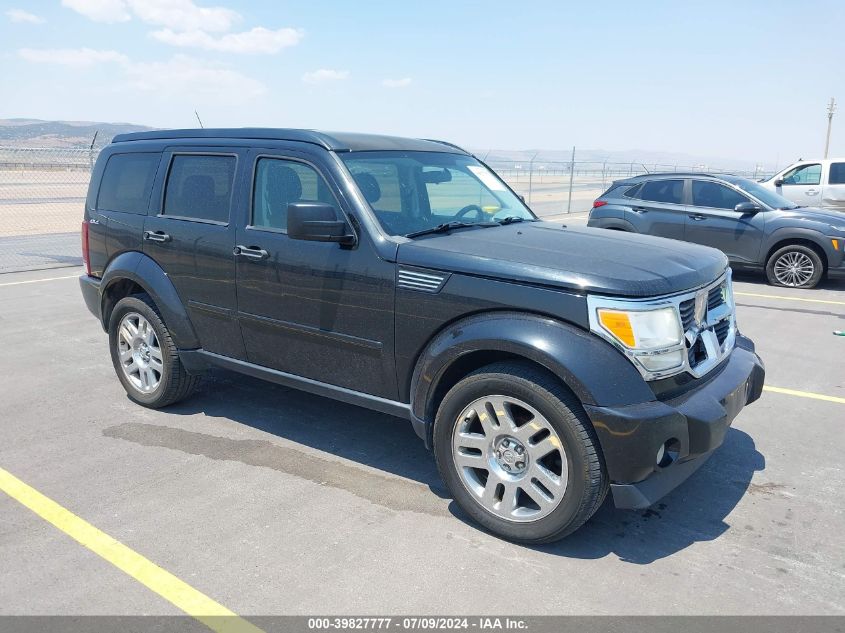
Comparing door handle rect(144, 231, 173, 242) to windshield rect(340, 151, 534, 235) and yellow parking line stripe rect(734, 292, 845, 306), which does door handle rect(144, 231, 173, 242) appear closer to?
windshield rect(340, 151, 534, 235)

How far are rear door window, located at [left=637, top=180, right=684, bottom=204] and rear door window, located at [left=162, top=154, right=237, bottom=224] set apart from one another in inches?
326

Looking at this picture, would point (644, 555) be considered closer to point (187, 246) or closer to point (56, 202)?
point (187, 246)

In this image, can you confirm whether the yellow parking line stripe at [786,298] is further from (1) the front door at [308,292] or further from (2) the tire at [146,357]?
(2) the tire at [146,357]

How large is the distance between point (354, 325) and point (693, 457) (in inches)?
73.9

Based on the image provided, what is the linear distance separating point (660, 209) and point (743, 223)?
121 cm

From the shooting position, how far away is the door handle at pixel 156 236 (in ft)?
16.4

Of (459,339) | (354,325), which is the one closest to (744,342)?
(459,339)

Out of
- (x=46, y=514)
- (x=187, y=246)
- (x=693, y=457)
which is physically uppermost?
(x=187, y=246)

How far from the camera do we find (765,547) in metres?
3.51

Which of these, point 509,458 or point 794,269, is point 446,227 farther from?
point 794,269

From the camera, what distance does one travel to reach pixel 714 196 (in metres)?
10.9

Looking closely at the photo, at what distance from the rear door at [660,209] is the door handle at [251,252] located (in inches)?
316

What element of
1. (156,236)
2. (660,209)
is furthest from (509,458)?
(660,209)

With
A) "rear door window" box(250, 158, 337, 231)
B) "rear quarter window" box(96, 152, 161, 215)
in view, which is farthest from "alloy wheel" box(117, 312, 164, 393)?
"rear door window" box(250, 158, 337, 231)
